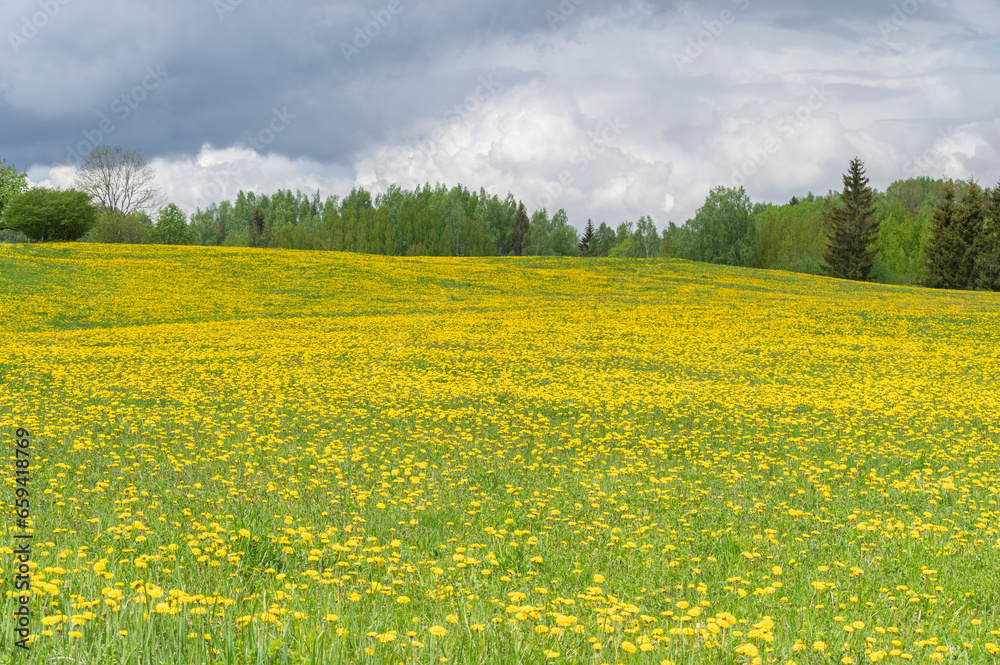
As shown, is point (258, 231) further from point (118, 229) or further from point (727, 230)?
point (727, 230)

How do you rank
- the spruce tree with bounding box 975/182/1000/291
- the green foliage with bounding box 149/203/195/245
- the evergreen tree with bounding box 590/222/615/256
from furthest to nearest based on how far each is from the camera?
the evergreen tree with bounding box 590/222/615/256 < the green foliage with bounding box 149/203/195/245 < the spruce tree with bounding box 975/182/1000/291

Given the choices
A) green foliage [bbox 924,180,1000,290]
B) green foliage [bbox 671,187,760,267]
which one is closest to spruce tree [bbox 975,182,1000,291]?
green foliage [bbox 924,180,1000,290]

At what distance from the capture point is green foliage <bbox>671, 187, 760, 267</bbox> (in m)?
102

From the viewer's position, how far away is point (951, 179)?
300 ft

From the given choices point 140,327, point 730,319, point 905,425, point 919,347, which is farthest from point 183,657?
point 730,319

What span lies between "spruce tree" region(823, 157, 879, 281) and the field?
68.1 meters

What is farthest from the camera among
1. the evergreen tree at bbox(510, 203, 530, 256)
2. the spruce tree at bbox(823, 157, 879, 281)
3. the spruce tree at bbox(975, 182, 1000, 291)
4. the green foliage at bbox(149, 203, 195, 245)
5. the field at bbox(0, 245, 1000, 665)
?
the evergreen tree at bbox(510, 203, 530, 256)

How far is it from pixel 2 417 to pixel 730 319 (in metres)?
31.2

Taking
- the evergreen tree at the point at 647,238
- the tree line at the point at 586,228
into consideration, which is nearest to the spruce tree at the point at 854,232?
the tree line at the point at 586,228

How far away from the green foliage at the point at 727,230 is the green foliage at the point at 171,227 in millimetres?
71045

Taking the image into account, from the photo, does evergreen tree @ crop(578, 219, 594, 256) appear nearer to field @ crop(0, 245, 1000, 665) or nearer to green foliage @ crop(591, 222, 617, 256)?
green foliage @ crop(591, 222, 617, 256)

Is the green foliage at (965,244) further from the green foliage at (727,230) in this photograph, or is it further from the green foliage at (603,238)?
the green foliage at (603,238)

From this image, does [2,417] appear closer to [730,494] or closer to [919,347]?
[730,494]

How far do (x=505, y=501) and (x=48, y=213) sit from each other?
67.8 m
